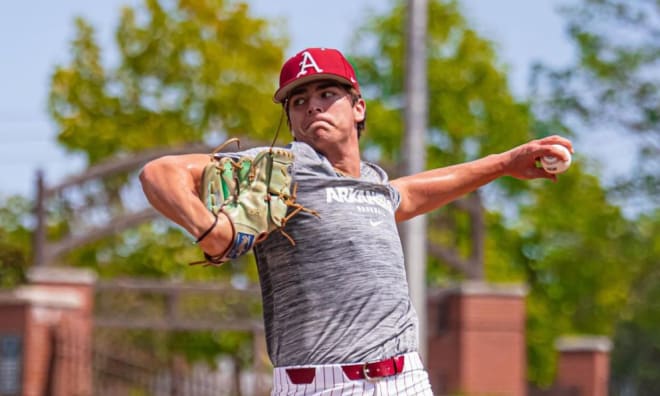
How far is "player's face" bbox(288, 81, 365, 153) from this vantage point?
3.73 meters

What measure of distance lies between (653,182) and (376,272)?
25.4 metres

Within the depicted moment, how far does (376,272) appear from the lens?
12.0 ft

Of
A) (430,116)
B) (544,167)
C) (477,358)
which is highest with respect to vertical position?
(430,116)

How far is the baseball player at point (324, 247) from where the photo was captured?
333cm

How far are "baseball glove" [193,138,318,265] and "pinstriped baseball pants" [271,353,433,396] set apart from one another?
484mm

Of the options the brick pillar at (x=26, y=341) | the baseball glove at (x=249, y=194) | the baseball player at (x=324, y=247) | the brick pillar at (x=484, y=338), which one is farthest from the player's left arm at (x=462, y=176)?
the brick pillar at (x=484, y=338)

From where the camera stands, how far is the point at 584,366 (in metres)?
26.6

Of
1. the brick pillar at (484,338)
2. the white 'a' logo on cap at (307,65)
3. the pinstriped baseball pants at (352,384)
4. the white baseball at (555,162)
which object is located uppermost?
the brick pillar at (484,338)

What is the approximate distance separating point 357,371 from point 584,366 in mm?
23843

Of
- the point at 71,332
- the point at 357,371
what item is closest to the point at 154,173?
the point at 357,371

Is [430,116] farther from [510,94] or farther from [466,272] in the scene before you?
[466,272]

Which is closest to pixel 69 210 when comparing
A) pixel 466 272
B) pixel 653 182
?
pixel 466 272

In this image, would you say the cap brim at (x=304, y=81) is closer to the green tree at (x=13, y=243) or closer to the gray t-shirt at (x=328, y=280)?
the gray t-shirt at (x=328, y=280)

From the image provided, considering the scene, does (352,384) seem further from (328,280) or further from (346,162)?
(346,162)
